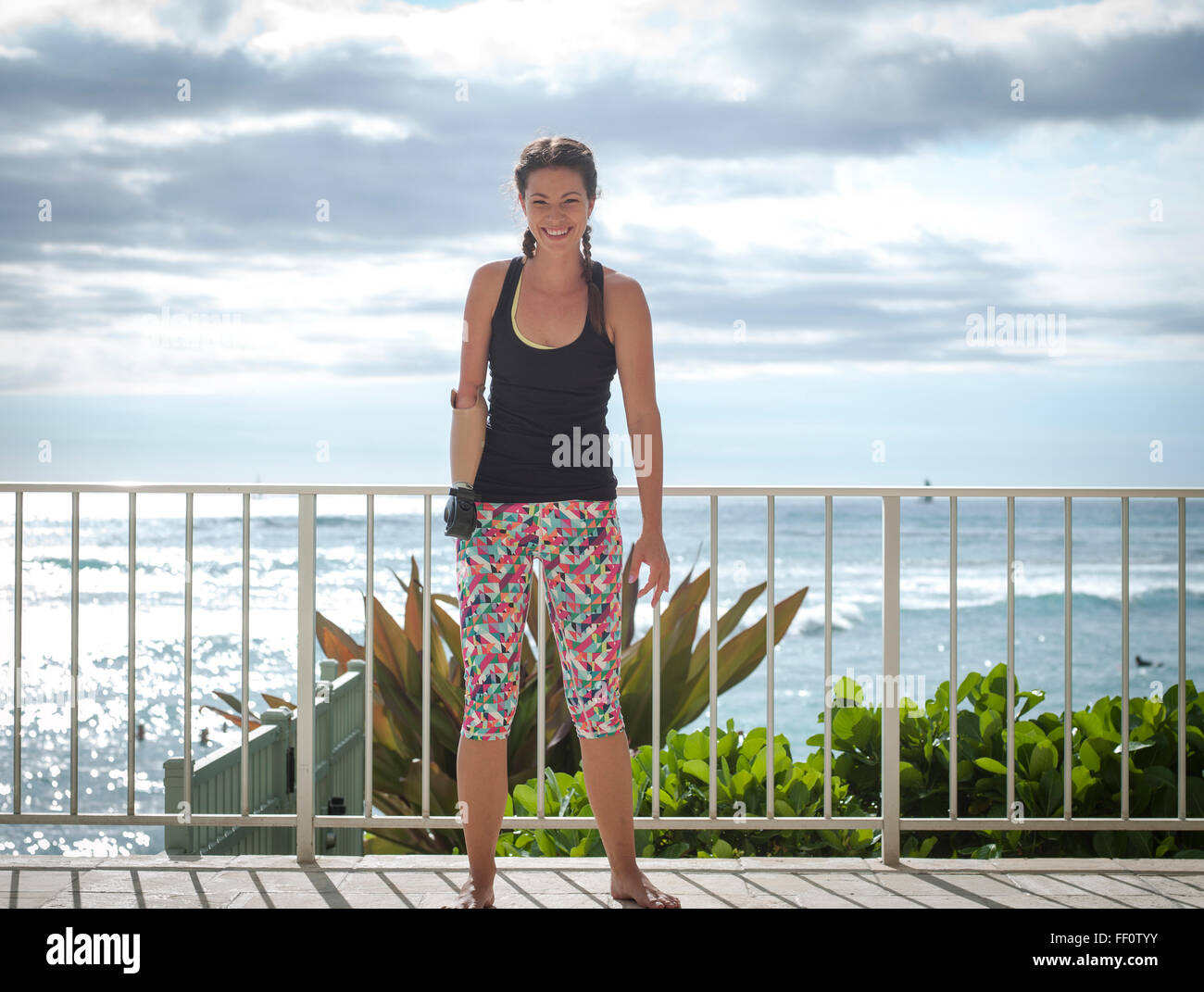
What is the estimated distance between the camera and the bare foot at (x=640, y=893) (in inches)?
81.3

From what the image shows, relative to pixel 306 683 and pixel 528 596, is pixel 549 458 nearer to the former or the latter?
pixel 528 596

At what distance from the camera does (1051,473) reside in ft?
77.0

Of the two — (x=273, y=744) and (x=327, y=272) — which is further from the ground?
(x=327, y=272)

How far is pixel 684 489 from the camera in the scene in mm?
2566

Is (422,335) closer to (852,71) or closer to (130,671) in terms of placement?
(852,71)

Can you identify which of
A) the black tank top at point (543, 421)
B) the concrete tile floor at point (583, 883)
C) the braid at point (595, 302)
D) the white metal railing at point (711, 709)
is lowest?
the concrete tile floor at point (583, 883)

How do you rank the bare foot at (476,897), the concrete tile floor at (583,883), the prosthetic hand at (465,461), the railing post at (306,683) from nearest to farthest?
the prosthetic hand at (465,461) → the bare foot at (476,897) → the concrete tile floor at (583,883) → the railing post at (306,683)

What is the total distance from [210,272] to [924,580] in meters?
17.2

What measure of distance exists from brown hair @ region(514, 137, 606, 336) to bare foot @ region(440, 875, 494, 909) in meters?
1.14

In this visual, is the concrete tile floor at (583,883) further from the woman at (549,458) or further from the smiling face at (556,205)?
the smiling face at (556,205)

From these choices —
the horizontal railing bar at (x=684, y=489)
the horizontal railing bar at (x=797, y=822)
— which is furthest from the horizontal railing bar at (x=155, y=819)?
the horizontal railing bar at (x=684, y=489)

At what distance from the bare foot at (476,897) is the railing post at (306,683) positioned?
594 mm

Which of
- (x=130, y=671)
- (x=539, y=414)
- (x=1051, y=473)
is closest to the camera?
(x=539, y=414)
